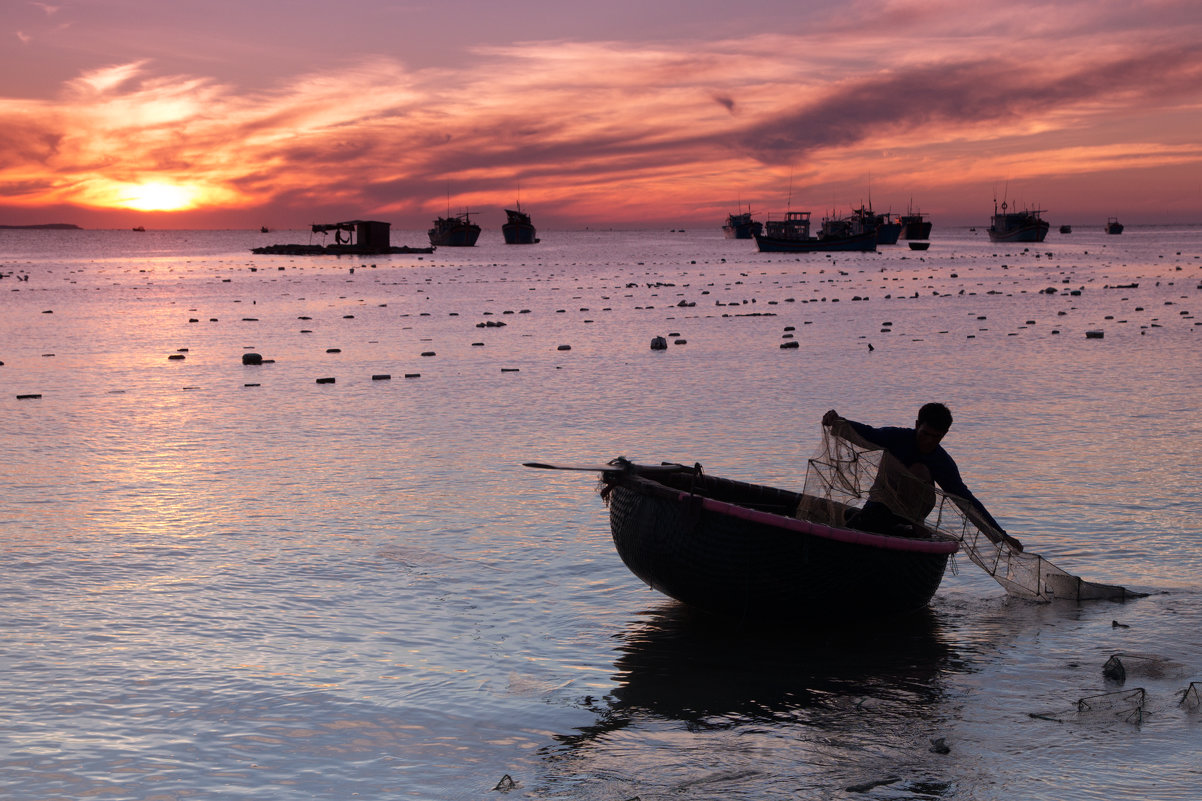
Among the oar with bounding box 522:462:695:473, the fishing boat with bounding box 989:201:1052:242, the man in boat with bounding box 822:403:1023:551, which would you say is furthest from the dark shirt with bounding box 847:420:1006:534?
the fishing boat with bounding box 989:201:1052:242

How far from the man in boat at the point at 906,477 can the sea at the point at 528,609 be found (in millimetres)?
795

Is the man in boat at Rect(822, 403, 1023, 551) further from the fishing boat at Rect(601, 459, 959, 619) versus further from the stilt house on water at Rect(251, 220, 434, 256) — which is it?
the stilt house on water at Rect(251, 220, 434, 256)

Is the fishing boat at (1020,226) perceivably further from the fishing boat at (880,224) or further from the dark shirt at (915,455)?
the dark shirt at (915,455)

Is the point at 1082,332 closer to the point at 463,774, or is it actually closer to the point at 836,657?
the point at 836,657

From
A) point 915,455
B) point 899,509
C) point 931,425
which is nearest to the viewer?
point 931,425

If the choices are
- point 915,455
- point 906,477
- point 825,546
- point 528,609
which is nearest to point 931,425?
point 915,455

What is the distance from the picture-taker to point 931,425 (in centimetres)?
923

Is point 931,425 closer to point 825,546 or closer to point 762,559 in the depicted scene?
point 825,546

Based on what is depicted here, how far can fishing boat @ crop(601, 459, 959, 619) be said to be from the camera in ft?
27.8

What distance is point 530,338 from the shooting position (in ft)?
110

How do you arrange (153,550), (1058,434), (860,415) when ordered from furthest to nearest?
(860,415), (1058,434), (153,550)

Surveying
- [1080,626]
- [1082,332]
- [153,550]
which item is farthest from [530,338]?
[1080,626]

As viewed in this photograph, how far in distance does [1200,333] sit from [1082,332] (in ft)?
9.70

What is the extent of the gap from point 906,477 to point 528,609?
3.24 metres
